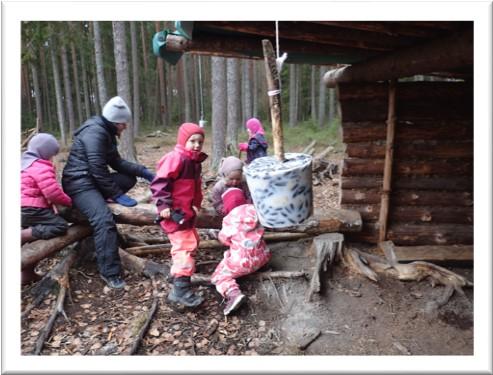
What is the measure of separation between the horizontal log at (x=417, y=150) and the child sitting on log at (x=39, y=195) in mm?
3376

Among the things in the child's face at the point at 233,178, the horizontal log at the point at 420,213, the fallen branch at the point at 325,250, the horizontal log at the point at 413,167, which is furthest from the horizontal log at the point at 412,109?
the child's face at the point at 233,178

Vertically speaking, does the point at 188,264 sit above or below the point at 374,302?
above

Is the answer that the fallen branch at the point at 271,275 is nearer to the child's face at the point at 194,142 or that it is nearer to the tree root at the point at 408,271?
the tree root at the point at 408,271

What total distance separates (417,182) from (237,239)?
2.44 metres

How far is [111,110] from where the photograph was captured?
3965 millimetres

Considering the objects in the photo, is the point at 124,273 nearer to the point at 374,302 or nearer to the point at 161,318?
the point at 161,318

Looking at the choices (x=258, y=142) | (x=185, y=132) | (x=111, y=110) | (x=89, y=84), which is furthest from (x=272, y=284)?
(x=89, y=84)

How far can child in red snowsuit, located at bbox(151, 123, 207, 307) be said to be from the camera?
342 centimetres

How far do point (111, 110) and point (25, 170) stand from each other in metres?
0.98

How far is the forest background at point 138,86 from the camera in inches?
392

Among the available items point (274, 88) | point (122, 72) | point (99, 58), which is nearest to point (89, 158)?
point (274, 88)

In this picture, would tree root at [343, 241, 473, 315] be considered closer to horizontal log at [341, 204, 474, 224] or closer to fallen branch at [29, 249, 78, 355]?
horizontal log at [341, 204, 474, 224]

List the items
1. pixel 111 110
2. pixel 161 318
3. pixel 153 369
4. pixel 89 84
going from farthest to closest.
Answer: pixel 89 84, pixel 111 110, pixel 161 318, pixel 153 369

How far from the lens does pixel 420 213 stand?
4.95 meters
